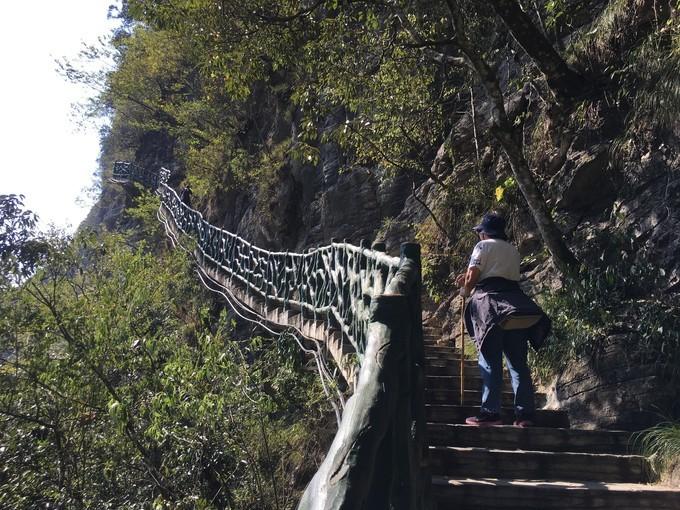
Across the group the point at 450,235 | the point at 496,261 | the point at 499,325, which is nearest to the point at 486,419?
the point at 499,325

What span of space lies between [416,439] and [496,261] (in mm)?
2287

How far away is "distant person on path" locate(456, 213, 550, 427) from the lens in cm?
414

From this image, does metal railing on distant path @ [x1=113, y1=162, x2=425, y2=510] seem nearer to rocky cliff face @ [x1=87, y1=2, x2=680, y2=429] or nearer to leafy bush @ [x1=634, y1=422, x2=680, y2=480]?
leafy bush @ [x1=634, y1=422, x2=680, y2=480]

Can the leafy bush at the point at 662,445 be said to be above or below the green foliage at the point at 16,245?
below

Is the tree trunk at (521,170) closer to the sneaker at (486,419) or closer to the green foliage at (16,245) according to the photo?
the sneaker at (486,419)

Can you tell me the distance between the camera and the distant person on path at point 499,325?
13.6ft

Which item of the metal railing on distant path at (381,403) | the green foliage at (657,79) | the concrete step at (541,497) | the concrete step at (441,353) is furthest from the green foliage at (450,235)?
the concrete step at (541,497)

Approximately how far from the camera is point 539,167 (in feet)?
26.7

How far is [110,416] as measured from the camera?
219 inches

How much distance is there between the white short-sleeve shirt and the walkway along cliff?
817 mm

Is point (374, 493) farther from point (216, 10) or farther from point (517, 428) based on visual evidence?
point (216, 10)

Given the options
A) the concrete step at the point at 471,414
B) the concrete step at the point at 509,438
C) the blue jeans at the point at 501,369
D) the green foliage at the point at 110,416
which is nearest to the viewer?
the concrete step at the point at 509,438

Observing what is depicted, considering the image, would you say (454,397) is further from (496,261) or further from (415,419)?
(415,419)

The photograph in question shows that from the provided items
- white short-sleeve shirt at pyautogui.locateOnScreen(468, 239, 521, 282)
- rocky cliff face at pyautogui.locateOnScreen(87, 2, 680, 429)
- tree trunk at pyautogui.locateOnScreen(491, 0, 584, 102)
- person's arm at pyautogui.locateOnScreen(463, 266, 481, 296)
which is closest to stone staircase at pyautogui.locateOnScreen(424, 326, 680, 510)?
rocky cliff face at pyautogui.locateOnScreen(87, 2, 680, 429)
